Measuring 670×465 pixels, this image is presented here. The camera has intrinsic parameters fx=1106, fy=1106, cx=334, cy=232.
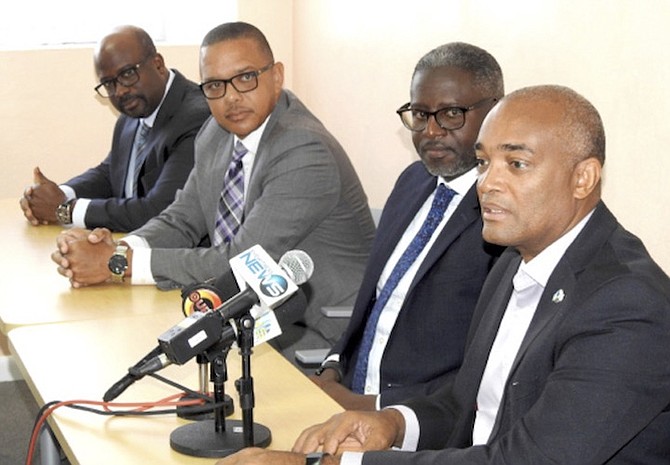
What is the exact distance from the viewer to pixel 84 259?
3.58 metres

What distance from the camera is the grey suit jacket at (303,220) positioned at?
3602mm

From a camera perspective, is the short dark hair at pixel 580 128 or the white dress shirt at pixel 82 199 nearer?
the short dark hair at pixel 580 128

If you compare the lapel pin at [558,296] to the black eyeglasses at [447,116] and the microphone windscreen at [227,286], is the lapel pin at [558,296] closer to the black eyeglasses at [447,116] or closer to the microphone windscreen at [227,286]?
the microphone windscreen at [227,286]

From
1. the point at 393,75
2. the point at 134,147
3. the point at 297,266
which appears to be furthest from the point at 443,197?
the point at 134,147

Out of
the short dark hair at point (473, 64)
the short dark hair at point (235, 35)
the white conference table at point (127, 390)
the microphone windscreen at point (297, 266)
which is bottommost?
the white conference table at point (127, 390)

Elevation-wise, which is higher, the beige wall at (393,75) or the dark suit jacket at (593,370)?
the beige wall at (393,75)

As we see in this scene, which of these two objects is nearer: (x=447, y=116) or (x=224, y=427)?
(x=224, y=427)

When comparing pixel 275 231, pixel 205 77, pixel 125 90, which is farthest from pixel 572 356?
pixel 125 90

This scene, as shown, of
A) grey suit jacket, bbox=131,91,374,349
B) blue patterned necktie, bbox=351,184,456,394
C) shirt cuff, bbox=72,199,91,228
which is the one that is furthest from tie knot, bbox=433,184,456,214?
shirt cuff, bbox=72,199,91,228

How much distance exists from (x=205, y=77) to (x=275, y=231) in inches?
26.0

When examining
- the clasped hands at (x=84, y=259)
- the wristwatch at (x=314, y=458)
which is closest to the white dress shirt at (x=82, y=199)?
the clasped hands at (x=84, y=259)

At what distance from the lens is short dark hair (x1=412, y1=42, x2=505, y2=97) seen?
3098 millimetres

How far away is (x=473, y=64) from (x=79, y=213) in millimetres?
2059

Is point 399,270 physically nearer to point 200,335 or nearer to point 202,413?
point 202,413
